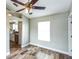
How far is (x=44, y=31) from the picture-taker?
5.48 meters

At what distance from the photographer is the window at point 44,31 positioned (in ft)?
16.9

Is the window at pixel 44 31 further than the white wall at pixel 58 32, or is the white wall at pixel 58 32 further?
the window at pixel 44 31

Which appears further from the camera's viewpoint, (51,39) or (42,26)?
(42,26)

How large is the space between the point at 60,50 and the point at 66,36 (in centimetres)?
90

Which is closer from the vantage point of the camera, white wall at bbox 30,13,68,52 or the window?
white wall at bbox 30,13,68,52

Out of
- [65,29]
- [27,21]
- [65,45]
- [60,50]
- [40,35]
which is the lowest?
[60,50]

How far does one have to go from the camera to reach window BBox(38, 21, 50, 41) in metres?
5.15

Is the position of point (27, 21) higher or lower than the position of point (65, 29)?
higher

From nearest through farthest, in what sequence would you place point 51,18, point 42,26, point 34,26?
point 51,18 < point 42,26 < point 34,26

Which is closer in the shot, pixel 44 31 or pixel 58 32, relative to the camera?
pixel 58 32

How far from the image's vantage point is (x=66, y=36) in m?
4.17

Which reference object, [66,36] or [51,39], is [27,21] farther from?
[66,36]
